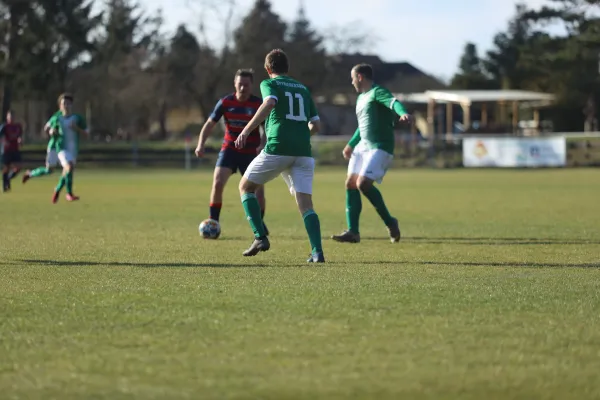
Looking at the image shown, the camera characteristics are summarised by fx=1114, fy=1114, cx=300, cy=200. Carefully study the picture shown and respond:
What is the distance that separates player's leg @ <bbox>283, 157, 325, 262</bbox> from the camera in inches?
399

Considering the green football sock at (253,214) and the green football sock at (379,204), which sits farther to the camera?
the green football sock at (379,204)

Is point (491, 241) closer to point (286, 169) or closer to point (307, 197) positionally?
point (307, 197)

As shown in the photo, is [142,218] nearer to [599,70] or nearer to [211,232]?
[211,232]

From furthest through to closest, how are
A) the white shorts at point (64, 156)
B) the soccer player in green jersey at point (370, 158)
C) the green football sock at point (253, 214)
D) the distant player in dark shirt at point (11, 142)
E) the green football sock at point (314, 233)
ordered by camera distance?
1. the distant player in dark shirt at point (11, 142)
2. the white shorts at point (64, 156)
3. the soccer player in green jersey at point (370, 158)
4. the green football sock at point (253, 214)
5. the green football sock at point (314, 233)

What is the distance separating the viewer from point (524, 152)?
4612cm

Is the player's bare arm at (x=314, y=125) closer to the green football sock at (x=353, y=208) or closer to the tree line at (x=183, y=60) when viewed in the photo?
the green football sock at (x=353, y=208)

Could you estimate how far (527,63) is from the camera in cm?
7000

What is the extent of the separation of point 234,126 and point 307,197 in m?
3.02

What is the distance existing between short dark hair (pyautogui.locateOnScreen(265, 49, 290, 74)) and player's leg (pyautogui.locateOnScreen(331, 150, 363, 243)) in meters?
2.87

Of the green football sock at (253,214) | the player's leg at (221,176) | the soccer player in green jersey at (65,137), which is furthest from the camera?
the soccer player in green jersey at (65,137)

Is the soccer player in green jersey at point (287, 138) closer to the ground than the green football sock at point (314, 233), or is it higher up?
higher up

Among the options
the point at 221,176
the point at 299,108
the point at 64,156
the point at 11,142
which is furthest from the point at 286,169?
the point at 11,142

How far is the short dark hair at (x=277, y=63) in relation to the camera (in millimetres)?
9930

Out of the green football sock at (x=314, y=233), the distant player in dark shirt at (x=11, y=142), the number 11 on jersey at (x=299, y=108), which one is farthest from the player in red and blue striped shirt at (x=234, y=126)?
the distant player in dark shirt at (x=11, y=142)
